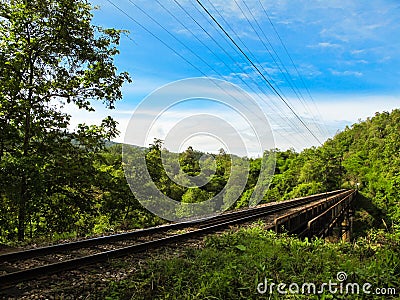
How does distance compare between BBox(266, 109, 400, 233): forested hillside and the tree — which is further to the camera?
BBox(266, 109, 400, 233): forested hillside

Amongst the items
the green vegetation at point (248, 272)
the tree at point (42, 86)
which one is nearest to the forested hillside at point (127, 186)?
the tree at point (42, 86)

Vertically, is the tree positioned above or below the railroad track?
above

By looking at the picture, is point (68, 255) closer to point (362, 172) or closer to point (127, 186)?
point (127, 186)

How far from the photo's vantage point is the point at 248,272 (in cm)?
477

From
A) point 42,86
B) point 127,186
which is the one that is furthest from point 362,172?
point 42,86

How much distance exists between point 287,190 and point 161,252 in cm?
5391

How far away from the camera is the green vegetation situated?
13.4 ft

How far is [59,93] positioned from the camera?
11.4 m

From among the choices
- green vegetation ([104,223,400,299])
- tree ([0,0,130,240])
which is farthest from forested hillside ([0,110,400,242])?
green vegetation ([104,223,400,299])

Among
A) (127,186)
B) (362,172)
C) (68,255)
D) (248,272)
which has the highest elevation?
(362,172)

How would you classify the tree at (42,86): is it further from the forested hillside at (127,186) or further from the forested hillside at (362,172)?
the forested hillside at (362,172)

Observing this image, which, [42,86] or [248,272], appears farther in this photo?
[42,86]

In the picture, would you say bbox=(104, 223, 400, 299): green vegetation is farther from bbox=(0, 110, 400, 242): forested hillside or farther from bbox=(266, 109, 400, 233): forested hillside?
bbox=(266, 109, 400, 233): forested hillside

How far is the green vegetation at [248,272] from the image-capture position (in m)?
4.08
